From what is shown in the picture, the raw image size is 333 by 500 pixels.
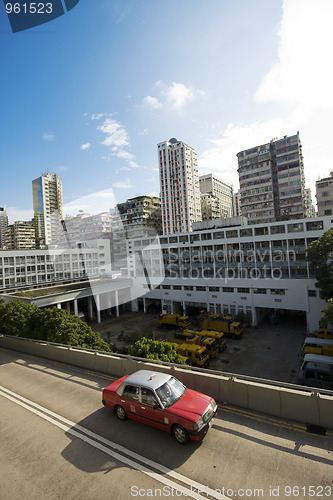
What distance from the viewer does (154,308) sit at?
45094 mm

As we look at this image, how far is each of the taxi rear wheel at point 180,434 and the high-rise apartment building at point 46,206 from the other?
129949mm

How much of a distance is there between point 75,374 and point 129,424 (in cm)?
529

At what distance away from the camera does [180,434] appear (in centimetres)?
698

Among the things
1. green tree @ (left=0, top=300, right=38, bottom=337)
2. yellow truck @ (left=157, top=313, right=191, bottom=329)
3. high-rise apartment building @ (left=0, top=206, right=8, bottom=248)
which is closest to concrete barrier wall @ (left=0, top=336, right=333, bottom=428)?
green tree @ (left=0, top=300, right=38, bottom=337)

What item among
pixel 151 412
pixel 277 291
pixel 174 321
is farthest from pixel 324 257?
pixel 151 412

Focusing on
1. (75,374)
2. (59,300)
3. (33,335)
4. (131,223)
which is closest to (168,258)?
(59,300)

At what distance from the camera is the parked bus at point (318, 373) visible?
1739 centimetres

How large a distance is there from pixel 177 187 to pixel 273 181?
33611mm

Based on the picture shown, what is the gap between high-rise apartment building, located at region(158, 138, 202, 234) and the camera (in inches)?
3516

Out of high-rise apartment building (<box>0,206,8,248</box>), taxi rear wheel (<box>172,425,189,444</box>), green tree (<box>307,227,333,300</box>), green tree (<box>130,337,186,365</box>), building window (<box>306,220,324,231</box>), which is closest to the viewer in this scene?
taxi rear wheel (<box>172,425,189,444</box>)

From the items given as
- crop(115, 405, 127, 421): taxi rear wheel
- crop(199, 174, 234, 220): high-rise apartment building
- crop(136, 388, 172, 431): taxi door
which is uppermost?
crop(199, 174, 234, 220): high-rise apartment building

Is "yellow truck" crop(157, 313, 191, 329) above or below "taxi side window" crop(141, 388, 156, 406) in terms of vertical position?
below

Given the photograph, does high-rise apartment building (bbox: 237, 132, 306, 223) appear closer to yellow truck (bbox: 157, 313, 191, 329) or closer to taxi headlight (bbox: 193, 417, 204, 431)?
yellow truck (bbox: 157, 313, 191, 329)

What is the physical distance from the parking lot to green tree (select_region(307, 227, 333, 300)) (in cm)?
639
